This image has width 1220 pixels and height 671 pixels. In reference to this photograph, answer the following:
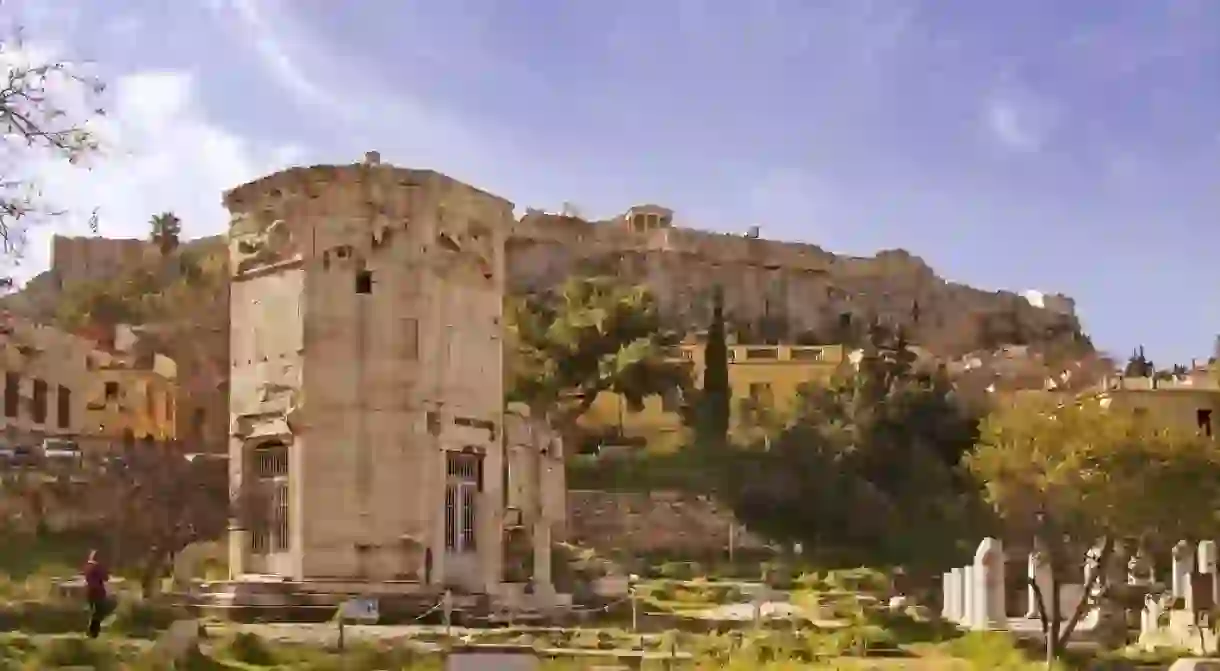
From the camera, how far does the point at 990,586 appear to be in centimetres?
2852

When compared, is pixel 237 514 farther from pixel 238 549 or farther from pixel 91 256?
pixel 91 256

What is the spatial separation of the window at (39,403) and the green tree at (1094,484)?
31.2 m

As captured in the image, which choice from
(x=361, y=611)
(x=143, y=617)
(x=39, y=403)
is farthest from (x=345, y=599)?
(x=39, y=403)

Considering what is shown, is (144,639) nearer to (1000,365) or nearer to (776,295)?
(1000,365)

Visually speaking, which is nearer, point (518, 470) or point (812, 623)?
point (812, 623)

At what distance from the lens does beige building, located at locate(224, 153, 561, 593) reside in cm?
2659

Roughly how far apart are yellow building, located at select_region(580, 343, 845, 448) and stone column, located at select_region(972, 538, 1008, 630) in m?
29.0

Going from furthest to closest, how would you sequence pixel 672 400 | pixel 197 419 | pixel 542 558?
pixel 672 400 → pixel 197 419 → pixel 542 558

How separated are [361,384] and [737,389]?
42.3 meters

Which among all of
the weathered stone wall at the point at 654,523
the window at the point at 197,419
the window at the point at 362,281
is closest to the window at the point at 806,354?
the weathered stone wall at the point at 654,523

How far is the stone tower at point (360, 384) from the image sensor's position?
2659 centimetres

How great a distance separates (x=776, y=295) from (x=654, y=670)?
84.3 metres

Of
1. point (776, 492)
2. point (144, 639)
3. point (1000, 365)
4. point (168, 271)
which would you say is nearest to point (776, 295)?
point (1000, 365)

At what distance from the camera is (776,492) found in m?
49.1
